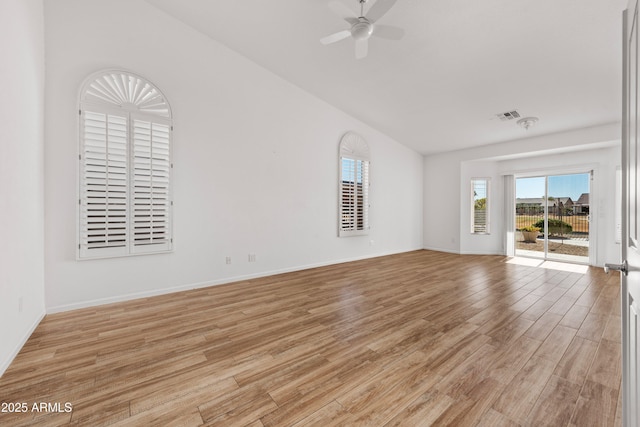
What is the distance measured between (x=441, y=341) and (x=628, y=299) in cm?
147

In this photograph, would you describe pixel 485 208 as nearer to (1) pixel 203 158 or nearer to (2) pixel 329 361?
(2) pixel 329 361

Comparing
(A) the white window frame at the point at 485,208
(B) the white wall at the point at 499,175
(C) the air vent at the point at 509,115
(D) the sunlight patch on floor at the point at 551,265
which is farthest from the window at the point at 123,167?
(A) the white window frame at the point at 485,208

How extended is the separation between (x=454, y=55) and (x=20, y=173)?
5.05m

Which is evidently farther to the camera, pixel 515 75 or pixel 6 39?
pixel 515 75

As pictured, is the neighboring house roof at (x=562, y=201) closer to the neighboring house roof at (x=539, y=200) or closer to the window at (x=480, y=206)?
the neighboring house roof at (x=539, y=200)

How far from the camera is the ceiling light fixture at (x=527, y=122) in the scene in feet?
16.2

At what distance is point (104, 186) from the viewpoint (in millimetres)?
3260

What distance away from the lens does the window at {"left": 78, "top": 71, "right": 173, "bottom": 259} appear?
125 inches

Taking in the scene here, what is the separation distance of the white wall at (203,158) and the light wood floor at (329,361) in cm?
52

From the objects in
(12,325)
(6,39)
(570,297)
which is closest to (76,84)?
(6,39)

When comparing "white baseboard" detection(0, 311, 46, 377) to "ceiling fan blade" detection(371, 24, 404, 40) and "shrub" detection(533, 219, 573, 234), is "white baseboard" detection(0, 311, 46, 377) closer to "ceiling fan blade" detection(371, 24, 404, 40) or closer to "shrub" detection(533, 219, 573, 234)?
"ceiling fan blade" detection(371, 24, 404, 40)

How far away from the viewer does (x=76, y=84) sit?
3137 millimetres

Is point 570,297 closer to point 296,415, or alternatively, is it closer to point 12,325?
point 296,415

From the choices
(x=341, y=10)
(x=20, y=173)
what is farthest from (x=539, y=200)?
(x=20, y=173)
